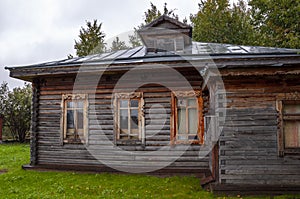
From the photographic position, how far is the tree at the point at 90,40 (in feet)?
98.9

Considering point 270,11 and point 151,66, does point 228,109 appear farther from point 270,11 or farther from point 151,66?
point 270,11

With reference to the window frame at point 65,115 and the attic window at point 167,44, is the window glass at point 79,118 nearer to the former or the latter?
the window frame at point 65,115

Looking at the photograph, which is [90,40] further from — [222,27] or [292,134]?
[292,134]

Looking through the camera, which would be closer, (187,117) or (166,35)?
(187,117)

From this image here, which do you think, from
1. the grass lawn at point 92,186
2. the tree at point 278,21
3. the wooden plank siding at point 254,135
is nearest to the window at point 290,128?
the wooden plank siding at point 254,135

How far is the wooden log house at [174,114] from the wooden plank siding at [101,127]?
33 millimetres

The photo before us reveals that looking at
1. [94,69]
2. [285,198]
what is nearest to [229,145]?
[285,198]

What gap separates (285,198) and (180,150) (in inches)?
145

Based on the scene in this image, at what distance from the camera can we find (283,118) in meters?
6.94

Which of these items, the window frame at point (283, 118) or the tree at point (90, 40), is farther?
the tree at point (90, 40)

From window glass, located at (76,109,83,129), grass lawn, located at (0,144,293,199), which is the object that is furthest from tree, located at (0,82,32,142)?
window glass, located at (76,109,83,129)

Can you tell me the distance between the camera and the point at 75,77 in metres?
10.5

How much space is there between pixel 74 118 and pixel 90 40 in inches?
839

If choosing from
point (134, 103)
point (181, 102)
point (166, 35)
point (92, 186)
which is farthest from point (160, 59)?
point (92, 186)
